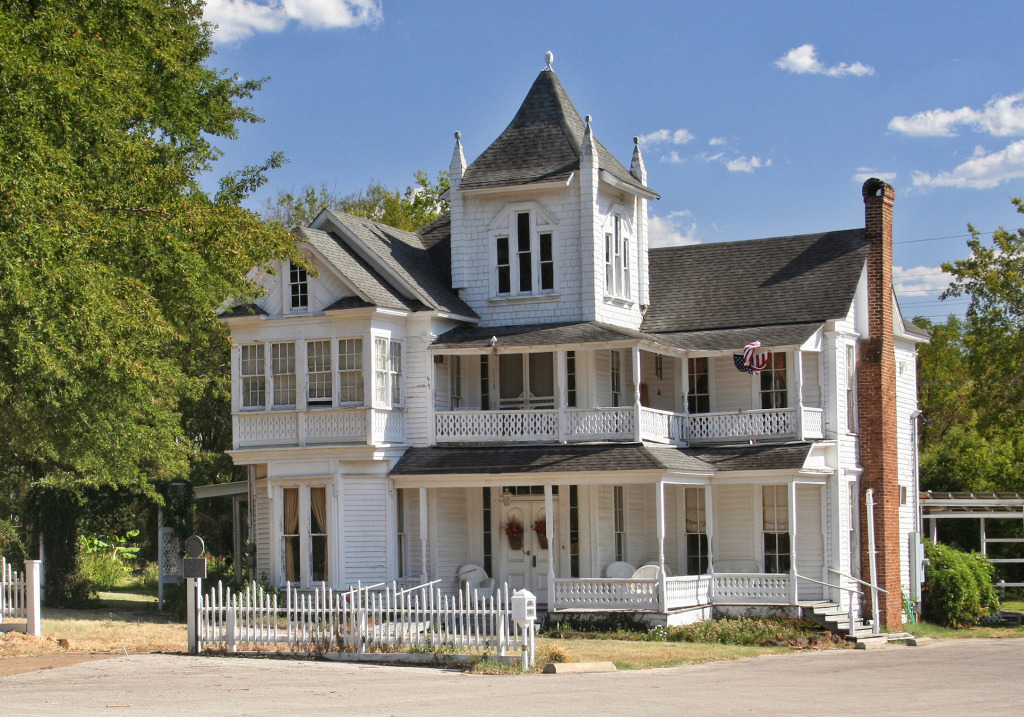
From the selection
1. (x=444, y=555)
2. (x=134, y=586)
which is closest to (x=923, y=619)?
(x=444, y=555)

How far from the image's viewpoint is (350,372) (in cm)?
2898

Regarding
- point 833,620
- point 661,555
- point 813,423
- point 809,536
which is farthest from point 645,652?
point 813,423

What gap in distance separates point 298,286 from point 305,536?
219 inches

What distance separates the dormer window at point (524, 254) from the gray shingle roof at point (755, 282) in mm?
3079

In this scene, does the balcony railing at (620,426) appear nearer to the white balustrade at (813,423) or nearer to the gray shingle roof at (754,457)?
the white balustrade at (813,423)

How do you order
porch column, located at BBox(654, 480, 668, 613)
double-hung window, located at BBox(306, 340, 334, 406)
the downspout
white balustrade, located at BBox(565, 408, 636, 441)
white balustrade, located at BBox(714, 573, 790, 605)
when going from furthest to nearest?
double-hung window, located at BBox(306, 340, 334, 406), white balustrade, located at BBox(565, 408, 636, 441), the downspout, white balustrade, located at BBox(714, 573, 790, 605), porch column, located at BBox(654, 480, 668, 613)

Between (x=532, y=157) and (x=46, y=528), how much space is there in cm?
1504

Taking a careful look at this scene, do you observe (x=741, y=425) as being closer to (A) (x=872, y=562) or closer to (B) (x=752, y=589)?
(B) (x=752, y=589)

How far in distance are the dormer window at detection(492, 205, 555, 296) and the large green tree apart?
21.6 ft

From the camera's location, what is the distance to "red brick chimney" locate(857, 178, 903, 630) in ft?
99.2

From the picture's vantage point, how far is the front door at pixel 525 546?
29891 mm

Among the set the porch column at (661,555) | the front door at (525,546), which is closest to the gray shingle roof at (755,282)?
the front door at (525,546)

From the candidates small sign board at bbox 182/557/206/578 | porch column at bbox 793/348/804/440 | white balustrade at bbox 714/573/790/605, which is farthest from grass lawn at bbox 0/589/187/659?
porch column at bbox 793/348/804/440

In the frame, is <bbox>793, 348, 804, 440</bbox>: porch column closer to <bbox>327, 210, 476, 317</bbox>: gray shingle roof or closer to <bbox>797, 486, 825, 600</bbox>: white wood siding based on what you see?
<bbox>797, 486, 825, 600</bbox>: white wood siding
